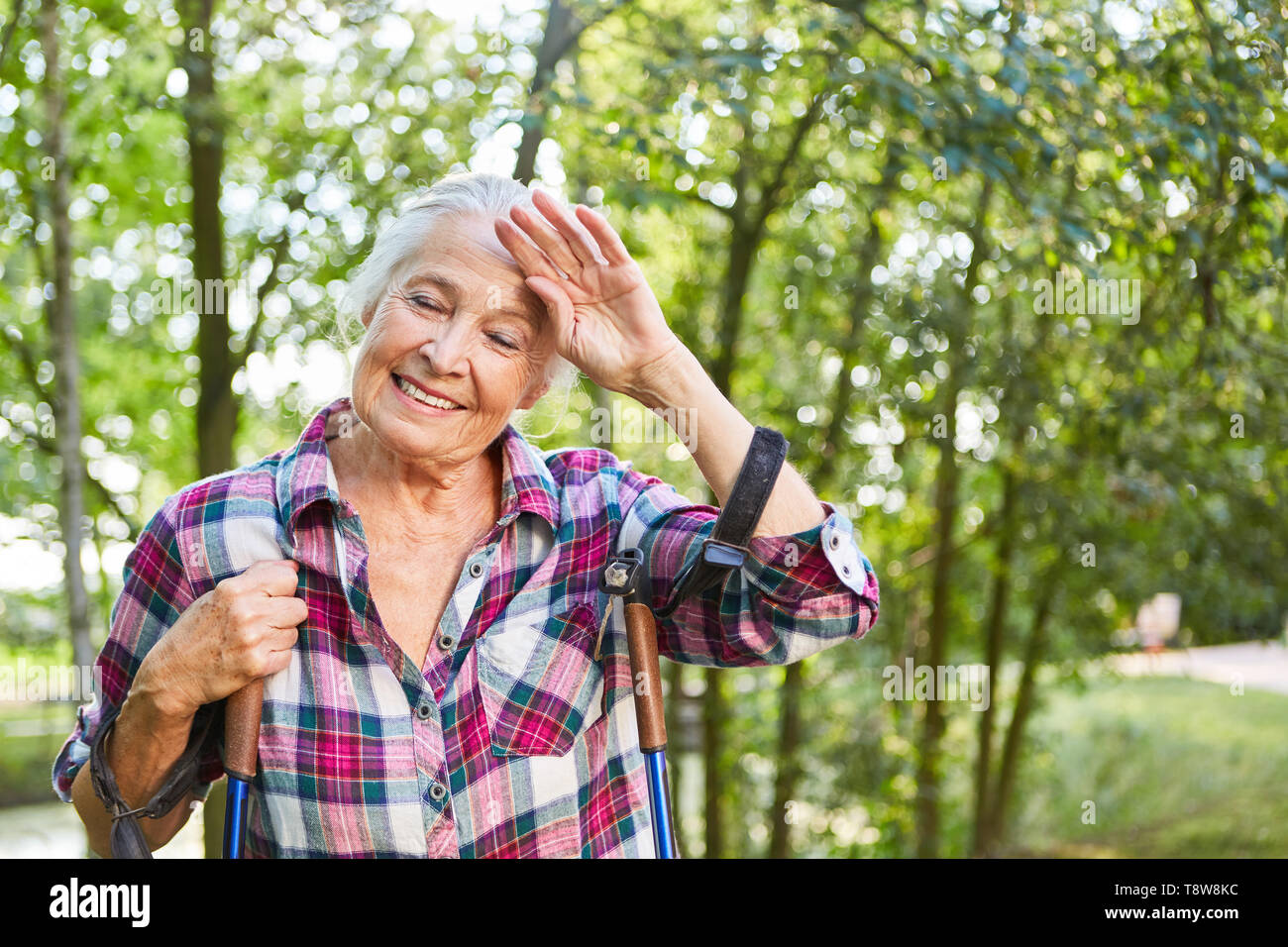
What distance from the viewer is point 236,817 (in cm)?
150

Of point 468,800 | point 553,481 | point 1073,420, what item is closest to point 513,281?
point 553,481

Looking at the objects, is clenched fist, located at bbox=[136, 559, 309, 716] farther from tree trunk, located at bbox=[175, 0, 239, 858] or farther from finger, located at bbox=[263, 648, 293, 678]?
tree trunk, located at bbox=[175, 0, 239, 858]

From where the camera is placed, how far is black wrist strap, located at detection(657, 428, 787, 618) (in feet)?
4.85

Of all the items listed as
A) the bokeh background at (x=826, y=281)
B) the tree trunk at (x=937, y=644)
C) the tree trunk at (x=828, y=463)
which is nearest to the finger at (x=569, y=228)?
the bokeh background at (x=826, y=281)

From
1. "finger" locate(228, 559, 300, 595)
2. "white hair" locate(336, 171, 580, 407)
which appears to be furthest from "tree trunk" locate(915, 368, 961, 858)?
"finger" locate(228, 559, 300, 595)

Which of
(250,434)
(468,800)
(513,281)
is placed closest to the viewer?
(468,800)

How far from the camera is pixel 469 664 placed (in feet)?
5.17

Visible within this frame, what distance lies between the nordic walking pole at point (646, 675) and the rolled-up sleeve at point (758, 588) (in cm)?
7

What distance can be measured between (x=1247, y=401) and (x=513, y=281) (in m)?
4.05

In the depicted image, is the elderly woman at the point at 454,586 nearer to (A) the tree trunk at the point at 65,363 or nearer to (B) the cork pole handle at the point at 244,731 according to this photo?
(B) the cork pole handle at the point at 244,731

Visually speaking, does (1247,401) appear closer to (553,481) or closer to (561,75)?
(561,75)

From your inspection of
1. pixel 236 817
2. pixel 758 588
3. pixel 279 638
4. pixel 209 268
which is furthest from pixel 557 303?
pixel 209 268

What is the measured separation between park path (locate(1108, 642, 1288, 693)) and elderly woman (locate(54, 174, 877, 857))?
649 cm

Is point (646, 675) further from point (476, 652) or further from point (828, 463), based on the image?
point (828, 463)
